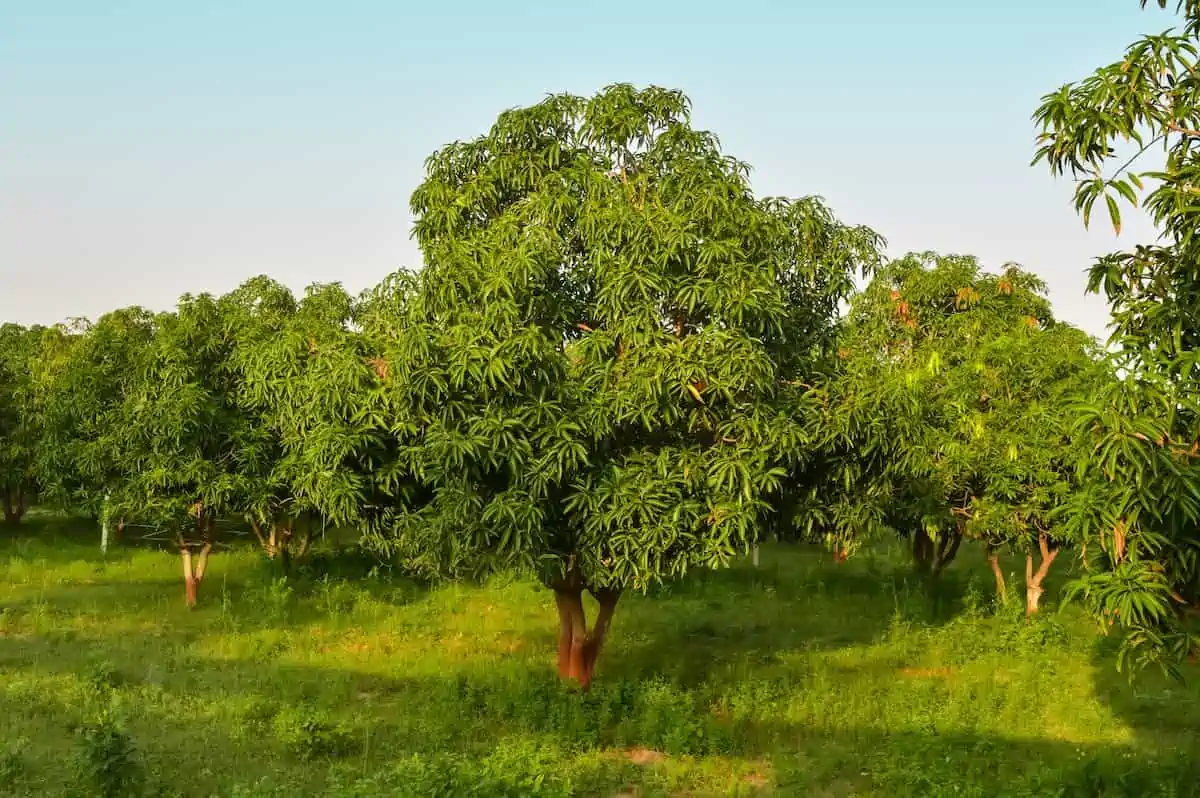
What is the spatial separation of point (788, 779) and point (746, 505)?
389 cm

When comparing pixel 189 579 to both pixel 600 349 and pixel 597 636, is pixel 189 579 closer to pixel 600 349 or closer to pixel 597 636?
pixel 597 636

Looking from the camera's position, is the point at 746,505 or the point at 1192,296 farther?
the point at 746,505

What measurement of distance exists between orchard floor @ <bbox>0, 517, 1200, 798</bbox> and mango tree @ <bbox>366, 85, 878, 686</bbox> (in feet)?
9.15

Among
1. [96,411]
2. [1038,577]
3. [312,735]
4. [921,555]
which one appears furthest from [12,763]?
[921,555]

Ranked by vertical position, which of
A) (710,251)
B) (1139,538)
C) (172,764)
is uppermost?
(710,251)

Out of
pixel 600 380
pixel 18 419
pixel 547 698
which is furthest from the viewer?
pixel 18 419

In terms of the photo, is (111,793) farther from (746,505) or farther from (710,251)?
(710,251)

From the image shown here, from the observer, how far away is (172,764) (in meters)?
13.0

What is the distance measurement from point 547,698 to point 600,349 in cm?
659

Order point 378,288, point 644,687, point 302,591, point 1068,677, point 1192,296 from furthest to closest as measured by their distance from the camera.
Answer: point 302,591 < point 1068,677 < point 644,687 < point 378,288 < point 1192,296

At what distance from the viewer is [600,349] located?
14156mm

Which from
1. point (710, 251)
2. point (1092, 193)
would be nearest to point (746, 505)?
point (710, 251)

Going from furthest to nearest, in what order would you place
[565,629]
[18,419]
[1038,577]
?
[18,419]
[1038,577]
[565,629]

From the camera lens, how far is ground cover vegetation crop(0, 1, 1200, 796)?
8500mm
